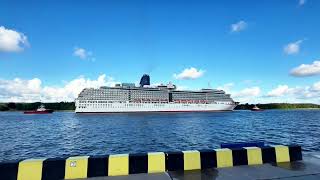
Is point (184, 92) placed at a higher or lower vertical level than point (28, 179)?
higher

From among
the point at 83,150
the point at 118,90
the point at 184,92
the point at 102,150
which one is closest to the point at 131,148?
the point at 102,150

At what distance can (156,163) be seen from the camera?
20.6 ft

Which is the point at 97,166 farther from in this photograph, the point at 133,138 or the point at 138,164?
the point at 133,138

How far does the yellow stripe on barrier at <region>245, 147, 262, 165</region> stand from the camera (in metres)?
6.84

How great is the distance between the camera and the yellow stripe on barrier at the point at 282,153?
23.2 feet

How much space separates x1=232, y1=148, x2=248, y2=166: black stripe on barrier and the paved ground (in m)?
0.24

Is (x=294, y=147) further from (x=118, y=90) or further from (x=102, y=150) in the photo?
(x=118, y=90)

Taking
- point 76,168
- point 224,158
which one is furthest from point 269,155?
point 76,168

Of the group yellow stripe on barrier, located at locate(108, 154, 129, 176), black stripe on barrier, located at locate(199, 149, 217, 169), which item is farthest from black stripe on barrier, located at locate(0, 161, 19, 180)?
black stripe on barrier, located at locate(199, 149, 217, 169)

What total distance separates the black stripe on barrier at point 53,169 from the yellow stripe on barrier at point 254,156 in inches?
179

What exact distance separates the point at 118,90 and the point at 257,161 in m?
94.1

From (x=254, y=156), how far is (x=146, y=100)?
92631 millimetres

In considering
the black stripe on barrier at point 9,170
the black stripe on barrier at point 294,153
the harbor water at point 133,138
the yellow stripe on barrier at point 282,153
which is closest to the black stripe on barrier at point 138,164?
the black stripe on barrier at point 9,170

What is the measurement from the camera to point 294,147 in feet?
23.8
